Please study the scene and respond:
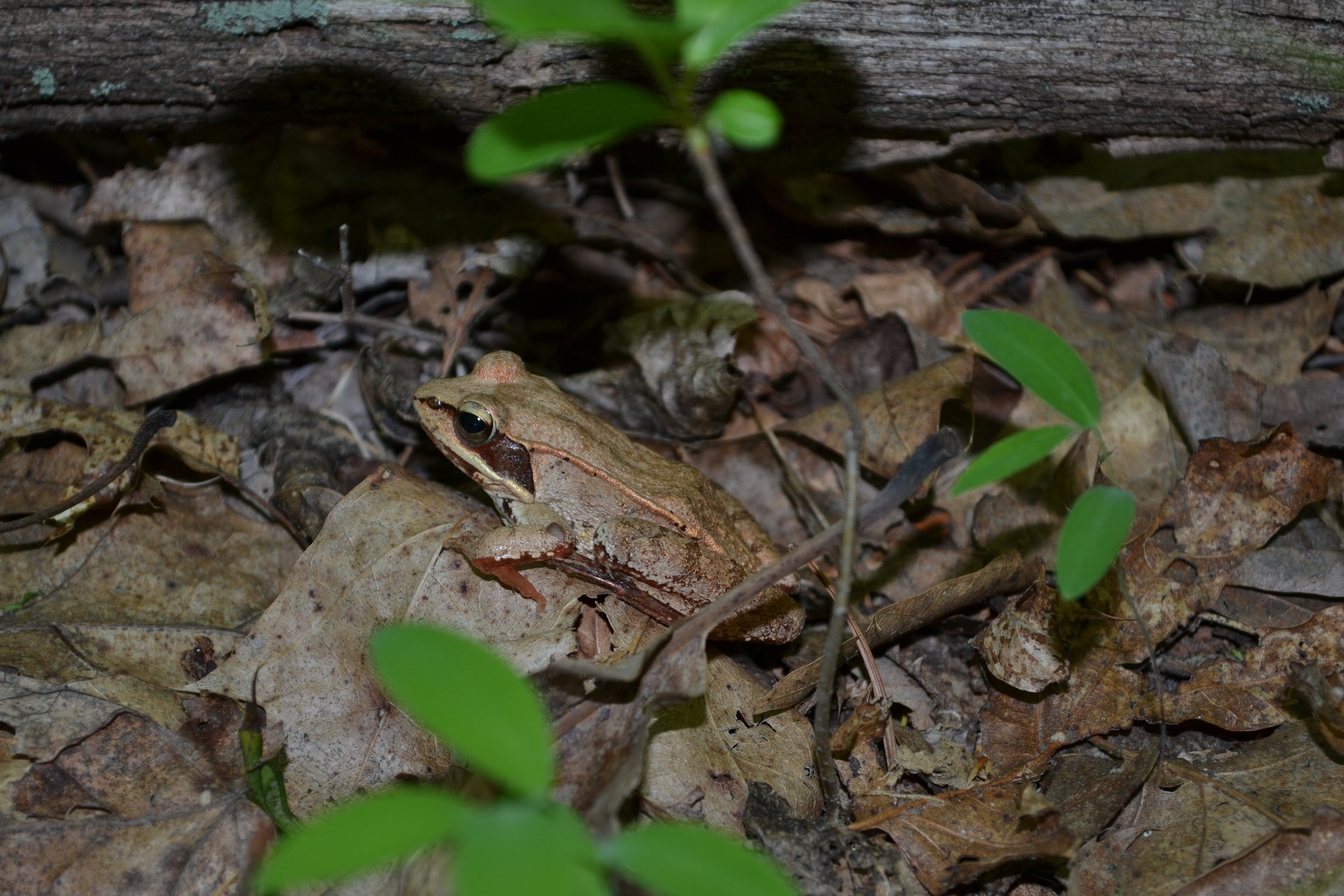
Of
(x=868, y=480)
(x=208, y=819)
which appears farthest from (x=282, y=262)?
(x=868, y=480)

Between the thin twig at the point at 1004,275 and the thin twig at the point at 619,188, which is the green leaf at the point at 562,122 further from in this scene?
the thin twig at the point at 1004,275

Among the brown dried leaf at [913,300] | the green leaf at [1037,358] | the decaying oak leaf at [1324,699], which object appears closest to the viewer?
the green leaf at [1037,358]

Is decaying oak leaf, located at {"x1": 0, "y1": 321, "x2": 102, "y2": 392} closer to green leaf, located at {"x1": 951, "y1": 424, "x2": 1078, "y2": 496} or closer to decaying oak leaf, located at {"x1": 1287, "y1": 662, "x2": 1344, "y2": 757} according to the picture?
green leaf, located at {"x1": 951, "y1": 424, "x2": 1078, "y2": 496}

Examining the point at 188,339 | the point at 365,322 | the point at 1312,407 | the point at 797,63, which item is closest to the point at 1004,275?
the point at 1312,407

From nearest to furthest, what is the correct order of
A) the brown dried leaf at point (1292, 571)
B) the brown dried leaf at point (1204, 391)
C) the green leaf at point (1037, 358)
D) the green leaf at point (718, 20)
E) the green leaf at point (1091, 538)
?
the green leaf at point (718, 20) < the green leaf at point (1091, 538) < the green leaf at point (1037, 358) < the brown dried leaf at point (1292, 571) < the brown dried leaf at point (1204, 391)

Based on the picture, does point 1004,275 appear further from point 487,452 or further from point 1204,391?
point 487,452

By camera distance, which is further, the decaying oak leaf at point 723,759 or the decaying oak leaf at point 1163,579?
the decaying oak leaf at point 1163,579

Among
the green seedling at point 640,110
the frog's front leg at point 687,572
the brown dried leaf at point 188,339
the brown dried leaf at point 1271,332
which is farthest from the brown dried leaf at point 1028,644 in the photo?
the brown dried leaf at point 188,339
